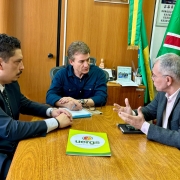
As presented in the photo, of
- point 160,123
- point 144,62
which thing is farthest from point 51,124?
point 144,62

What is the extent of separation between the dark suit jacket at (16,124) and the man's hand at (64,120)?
120mm

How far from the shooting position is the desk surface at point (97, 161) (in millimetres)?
938

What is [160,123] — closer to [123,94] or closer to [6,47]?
[6,47]

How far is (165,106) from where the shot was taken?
5.41 ft

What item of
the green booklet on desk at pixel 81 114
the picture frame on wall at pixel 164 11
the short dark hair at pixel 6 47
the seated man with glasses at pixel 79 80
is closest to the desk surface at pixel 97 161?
the green booklet on desk at pixel 81 114

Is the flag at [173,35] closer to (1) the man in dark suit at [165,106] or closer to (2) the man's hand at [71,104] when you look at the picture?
(1) the man in dark suit at [165,106]

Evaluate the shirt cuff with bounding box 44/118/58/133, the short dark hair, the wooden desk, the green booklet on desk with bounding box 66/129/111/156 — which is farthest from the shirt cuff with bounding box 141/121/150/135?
the wooden desk

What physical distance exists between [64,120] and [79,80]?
30.3 inches

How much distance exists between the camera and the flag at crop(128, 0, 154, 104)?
3166 millimetres

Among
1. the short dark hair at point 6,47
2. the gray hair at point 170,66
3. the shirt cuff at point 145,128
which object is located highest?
the short dark hair at point 6,47

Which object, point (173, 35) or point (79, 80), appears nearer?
point (79, 80)

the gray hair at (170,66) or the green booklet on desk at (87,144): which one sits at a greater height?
the gray hair at (170,66)

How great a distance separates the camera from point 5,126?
1.21 metres

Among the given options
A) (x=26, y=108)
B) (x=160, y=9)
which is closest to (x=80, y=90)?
(x=26, y=108)
